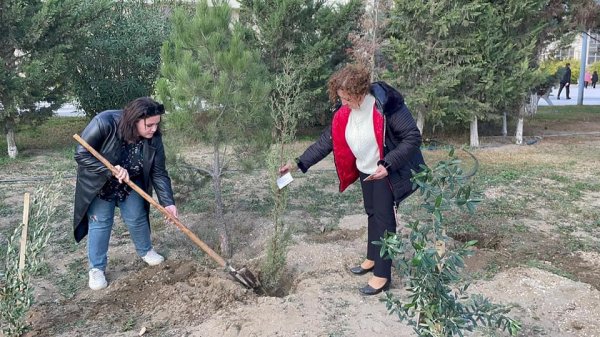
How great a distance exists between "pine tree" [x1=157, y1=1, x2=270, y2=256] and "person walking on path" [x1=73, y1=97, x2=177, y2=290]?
36cm

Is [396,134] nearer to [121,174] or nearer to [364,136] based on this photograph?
[364,136]

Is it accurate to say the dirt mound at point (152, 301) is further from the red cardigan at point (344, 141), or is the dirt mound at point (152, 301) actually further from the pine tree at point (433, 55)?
the pine tree at point (433, 55)

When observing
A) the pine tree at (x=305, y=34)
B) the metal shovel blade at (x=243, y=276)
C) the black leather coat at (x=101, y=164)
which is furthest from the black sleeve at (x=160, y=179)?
the pine tree at (x=305, y=34)


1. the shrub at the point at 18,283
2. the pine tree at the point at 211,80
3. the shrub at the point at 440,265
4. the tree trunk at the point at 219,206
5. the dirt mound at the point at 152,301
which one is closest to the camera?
the shrub at the point at 440,265

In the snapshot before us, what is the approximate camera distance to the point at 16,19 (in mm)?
7492

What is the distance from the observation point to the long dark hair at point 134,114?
3287mm

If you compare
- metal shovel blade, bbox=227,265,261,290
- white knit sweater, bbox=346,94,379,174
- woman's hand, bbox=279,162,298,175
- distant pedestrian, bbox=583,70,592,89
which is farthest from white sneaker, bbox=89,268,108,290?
distant pedestrian, bbox=583,70,592,89

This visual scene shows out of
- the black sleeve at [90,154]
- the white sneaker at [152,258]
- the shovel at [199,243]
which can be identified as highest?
the black sleeve at [90,154]

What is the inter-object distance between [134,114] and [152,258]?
1237mm

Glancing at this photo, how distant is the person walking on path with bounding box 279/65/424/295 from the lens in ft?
10.1

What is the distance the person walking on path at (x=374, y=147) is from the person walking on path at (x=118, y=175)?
3.03 ft

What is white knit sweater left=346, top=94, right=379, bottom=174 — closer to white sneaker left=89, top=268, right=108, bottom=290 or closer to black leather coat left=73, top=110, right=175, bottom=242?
black leather coat left=73, top=110, right=175, bottom=242

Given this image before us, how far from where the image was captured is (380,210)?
334 cm

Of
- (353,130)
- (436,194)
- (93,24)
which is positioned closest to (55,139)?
(93,24)
